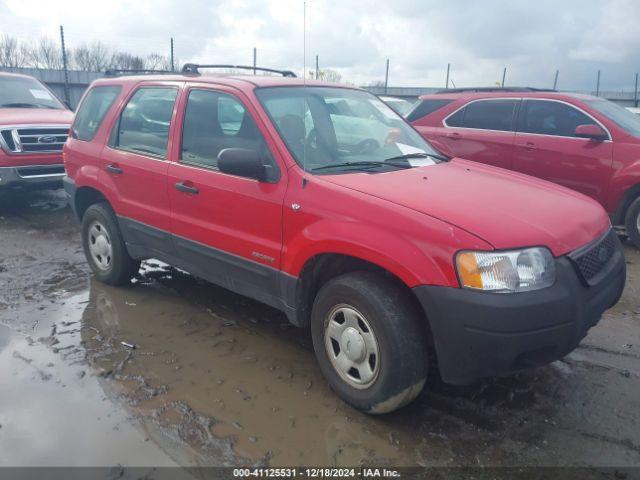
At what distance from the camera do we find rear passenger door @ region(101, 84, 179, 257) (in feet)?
13.5

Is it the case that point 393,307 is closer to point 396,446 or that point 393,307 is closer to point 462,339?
point 462,339

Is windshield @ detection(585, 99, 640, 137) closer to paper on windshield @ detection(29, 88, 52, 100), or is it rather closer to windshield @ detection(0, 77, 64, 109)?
windshield @ detection(0, 77, 64, 109)

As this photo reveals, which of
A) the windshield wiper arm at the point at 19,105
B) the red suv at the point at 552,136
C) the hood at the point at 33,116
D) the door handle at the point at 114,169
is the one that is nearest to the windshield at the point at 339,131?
the door handle at the point at 114,169

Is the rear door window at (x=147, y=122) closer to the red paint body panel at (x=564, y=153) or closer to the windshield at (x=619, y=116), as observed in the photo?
the red paint body panel at (x=564, y=153)

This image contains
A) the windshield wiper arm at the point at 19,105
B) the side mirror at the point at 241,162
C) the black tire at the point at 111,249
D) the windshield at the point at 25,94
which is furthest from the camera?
the windshield at the point at 25,94

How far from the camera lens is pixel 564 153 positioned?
6.50 meters

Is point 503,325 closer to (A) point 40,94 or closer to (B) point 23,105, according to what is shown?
(B) point 23,105

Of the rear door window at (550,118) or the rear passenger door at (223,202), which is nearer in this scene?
the rear passenger door at (223,202)

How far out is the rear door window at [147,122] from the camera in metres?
4.13

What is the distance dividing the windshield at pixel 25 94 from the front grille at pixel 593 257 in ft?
27.1

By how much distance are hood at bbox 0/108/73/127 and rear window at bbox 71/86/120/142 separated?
9.01 feet

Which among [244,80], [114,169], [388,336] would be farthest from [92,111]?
[388,336]

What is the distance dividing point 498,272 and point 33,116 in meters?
7.32

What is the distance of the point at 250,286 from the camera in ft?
11.8
